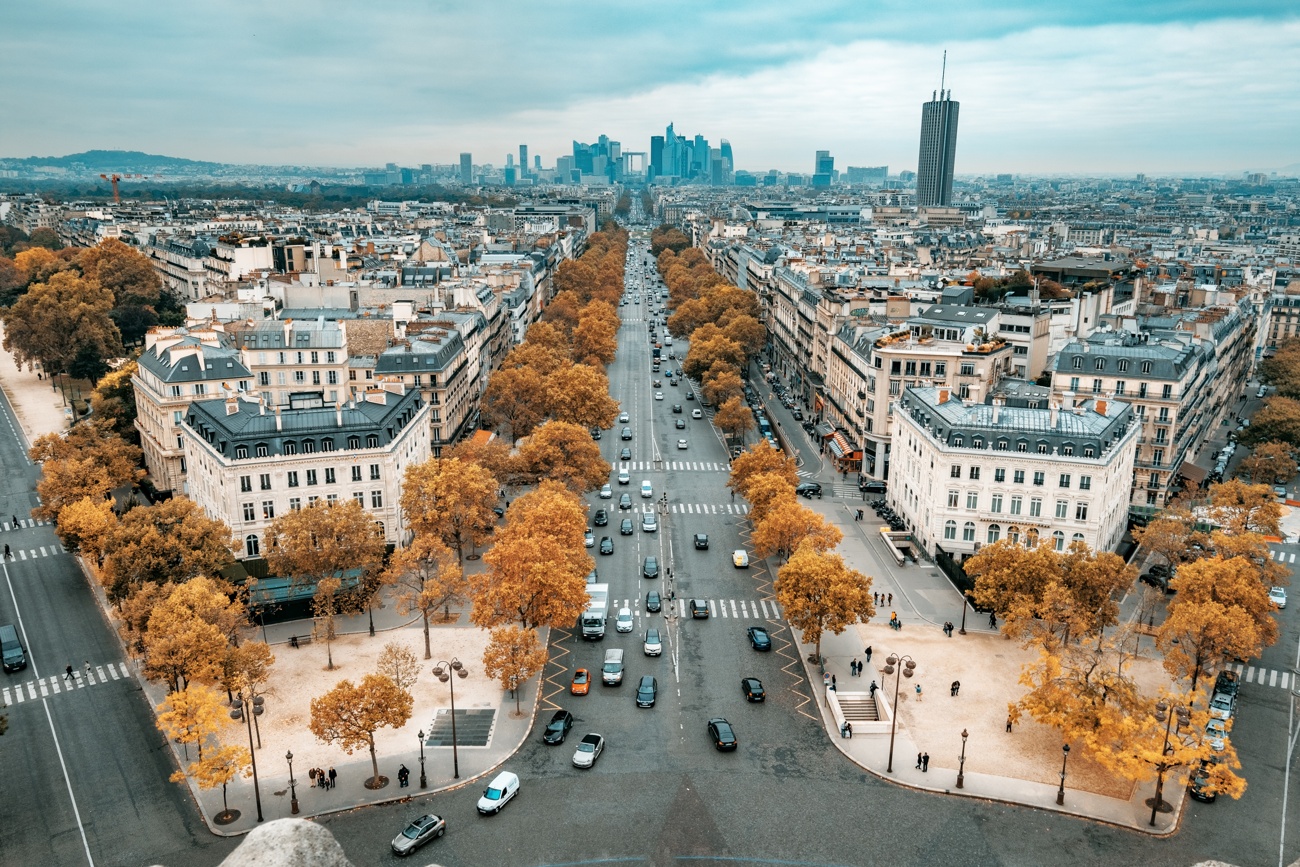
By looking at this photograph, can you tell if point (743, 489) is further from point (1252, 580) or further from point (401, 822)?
point (401, 822)

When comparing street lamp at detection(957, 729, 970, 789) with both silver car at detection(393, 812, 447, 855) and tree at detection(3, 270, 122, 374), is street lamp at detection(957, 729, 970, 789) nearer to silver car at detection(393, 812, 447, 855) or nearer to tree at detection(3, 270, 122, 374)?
silver car at detection(393, 812, 447, 855)

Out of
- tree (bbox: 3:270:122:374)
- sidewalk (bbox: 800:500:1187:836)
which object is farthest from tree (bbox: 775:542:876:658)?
tree (bbox: 3:270:122:374)

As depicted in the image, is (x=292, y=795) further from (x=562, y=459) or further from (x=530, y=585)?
(x=562, y=459)

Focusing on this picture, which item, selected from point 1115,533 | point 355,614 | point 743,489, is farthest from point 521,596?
point 1115,533

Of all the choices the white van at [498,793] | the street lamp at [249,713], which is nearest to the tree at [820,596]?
the white van at [498,793]

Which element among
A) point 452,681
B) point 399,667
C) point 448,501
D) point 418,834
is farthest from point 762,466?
point 418,834

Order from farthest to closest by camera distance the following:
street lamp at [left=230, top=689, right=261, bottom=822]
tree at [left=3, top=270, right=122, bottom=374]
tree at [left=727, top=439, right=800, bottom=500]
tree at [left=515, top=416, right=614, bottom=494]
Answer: tree at [left=3, top=270, right=122, bottom=374] < tree at [left=515, top=416, right=614, bottom=494] < tree at [left=727, top=439, right=800, bottom=500] < street lamp at [left=230, top=689, right=261, bottom=822]

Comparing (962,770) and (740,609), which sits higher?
(962,770)
